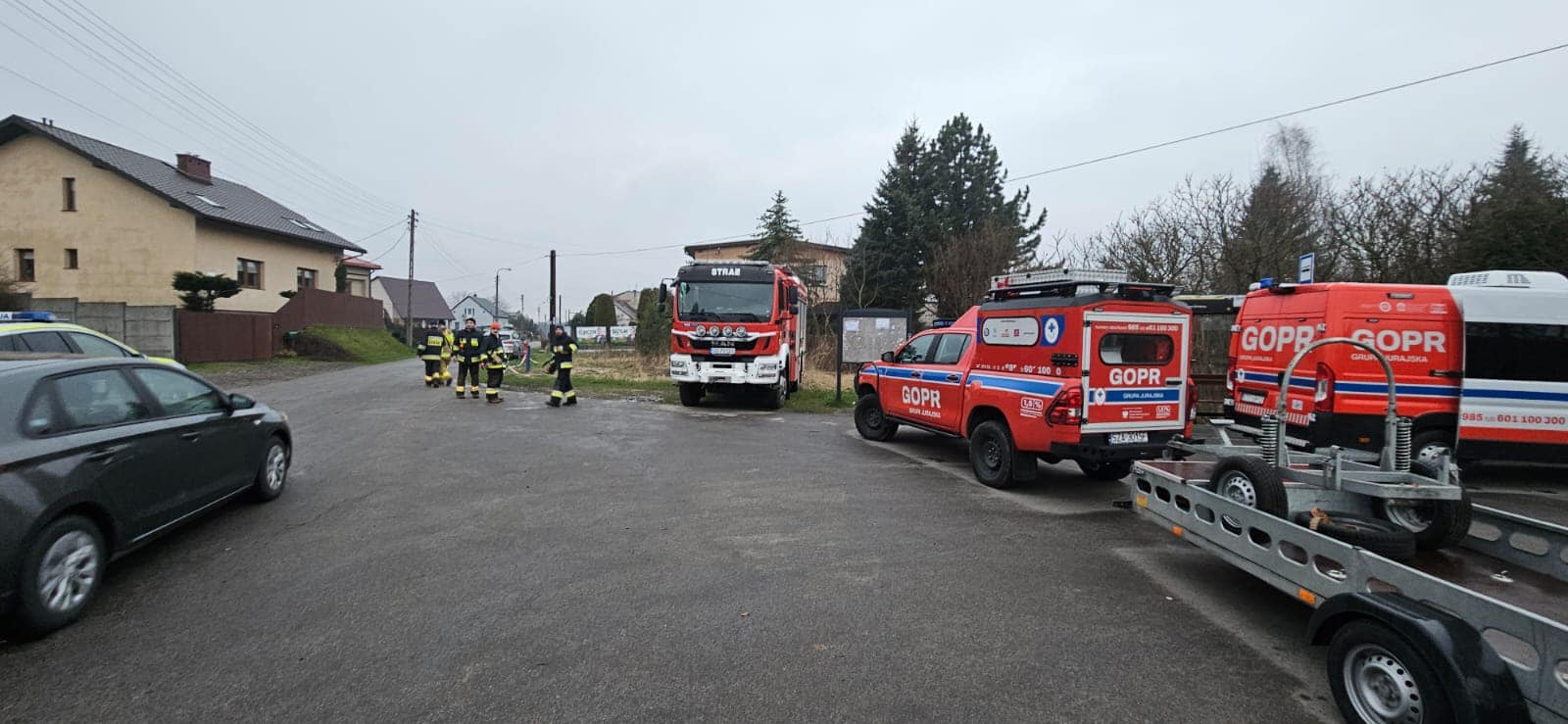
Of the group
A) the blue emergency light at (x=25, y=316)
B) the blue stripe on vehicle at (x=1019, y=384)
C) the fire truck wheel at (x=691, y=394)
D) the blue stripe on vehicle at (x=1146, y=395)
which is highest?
the blue emergency light at (x=25, y=316)

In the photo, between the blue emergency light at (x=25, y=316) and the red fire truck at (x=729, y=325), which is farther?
the red fire truck at (x=729, y=325)

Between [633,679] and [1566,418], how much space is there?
1016cm

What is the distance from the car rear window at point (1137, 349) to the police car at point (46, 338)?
1005cm

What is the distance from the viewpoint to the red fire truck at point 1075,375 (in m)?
6.30

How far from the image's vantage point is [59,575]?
356 cm

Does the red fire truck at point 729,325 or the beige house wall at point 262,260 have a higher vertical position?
the beige house wall at point 262,260

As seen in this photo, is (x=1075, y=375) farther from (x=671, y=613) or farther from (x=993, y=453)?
(x=671, y=613)

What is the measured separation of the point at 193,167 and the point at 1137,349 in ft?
131

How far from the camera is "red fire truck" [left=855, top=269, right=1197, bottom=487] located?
6297mm

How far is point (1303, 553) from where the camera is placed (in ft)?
11.6

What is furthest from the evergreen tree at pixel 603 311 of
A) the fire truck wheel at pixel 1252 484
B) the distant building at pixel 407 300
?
the fire truck wheel at pixel 1252 484

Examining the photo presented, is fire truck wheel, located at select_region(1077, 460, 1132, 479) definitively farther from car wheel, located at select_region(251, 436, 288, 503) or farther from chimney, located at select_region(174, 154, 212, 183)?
chimney, located at select_region(174, 154, 212, 183)

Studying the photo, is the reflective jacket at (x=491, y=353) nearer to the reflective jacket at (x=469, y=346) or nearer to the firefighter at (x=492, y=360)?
the firefighter at (x=492, y=360)

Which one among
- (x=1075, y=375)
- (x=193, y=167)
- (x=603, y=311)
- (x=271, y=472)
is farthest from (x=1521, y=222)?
(x=603, y=311)
